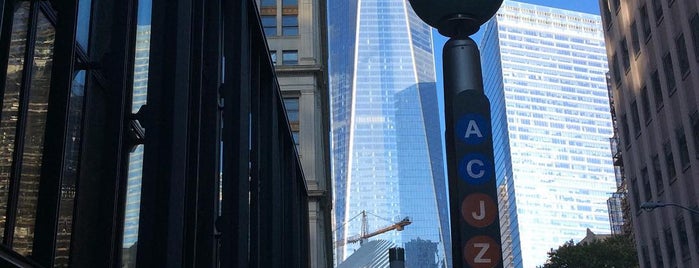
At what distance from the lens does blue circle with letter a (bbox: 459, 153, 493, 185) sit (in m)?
7.87

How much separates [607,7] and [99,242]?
56.1 m

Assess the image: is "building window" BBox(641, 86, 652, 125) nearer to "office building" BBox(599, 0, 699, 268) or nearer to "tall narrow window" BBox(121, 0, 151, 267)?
"office building" BBox(599, 0, 699, 268)

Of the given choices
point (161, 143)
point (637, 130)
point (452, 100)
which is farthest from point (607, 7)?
point (452, 100)

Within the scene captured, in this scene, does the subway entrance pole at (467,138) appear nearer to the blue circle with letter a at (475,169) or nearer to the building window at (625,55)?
the blue circle with letter a at (475,169)

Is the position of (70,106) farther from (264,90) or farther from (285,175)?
(285,175)

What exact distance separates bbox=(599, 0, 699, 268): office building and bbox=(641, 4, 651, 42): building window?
59mm

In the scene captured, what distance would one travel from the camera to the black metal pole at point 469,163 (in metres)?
7.65

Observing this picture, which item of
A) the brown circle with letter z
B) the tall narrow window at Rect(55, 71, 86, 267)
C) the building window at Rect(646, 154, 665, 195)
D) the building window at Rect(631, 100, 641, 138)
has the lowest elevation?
the brown circle with letter z

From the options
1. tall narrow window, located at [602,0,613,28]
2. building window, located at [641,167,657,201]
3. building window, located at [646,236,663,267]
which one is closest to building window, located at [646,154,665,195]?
building window, located at [641,167,657,201]

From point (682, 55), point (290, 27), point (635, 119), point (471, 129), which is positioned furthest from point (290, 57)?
point (471, 129)

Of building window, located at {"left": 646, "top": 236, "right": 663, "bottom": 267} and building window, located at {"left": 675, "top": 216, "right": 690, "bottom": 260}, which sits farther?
building window, located at {"left": 646, "top": 236, "right": 663, "bottom": 267}

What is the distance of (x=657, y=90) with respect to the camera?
5297 centimetres

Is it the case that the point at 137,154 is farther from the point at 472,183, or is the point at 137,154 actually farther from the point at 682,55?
the point at 682,55

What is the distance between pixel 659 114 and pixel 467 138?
4757 centimetres
